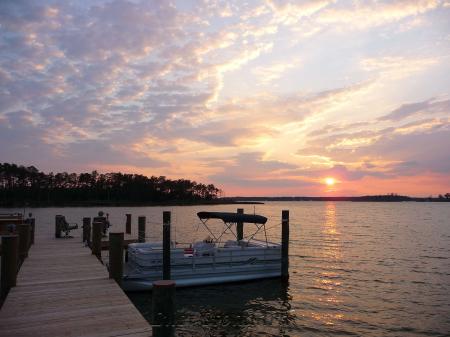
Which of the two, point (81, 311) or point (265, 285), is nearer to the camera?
point (81, 311)

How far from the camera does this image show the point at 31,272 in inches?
557

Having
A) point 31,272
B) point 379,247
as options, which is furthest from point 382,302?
point 379,247

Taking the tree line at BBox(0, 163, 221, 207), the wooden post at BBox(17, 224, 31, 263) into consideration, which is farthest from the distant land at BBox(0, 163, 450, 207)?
the wooden post at BBox(17, 224, 31, 263)

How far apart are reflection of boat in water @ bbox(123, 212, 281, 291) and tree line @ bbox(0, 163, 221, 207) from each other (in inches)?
6130

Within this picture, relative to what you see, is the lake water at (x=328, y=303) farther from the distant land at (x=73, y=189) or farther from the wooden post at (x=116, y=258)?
the distant land at (x=73, y=189)

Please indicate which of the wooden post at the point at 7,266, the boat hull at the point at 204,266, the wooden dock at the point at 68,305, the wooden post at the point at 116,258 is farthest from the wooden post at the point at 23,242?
the wooden post at the point at 116,258

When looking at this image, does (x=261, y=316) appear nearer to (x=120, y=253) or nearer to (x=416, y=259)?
(x=120, y=253)

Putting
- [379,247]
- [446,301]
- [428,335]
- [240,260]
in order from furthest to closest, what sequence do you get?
[379,247], [240,260], [446,301], [428,335]

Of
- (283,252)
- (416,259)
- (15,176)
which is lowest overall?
(416,259)

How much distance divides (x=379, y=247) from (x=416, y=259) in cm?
681

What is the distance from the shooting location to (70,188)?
183 metres

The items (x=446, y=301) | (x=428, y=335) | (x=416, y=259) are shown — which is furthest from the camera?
(x=416, y=259)

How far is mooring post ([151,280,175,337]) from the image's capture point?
755 centimetres

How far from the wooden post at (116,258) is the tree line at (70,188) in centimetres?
15911
